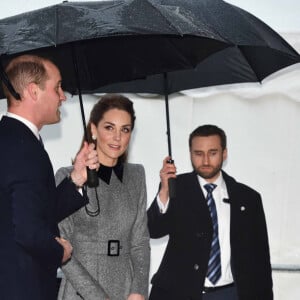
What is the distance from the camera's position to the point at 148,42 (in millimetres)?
4047

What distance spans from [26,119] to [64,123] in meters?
2.51

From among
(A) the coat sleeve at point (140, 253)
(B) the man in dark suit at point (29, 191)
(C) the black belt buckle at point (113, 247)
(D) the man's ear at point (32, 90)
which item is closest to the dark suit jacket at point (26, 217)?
(B) the man in dark suit at point (29, 191)

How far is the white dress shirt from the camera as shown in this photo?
4.18 m

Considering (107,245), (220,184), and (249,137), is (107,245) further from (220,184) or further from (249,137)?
(249,137)

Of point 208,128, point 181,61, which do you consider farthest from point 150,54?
point 208,128

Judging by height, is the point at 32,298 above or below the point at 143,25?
below

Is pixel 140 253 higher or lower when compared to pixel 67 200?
lower

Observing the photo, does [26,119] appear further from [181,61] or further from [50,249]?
[181,61]

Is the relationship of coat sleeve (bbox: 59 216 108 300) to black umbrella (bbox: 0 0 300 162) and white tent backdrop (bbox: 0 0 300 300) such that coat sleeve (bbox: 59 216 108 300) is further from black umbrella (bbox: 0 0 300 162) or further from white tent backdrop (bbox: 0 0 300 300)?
white tent backdrop (bbox: 0 0 300 300)

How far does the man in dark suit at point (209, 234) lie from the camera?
4180mm

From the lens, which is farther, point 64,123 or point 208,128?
point 64,123

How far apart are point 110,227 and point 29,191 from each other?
1.00 metres

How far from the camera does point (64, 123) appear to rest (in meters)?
5.48

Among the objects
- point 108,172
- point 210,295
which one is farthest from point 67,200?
point 210,295
